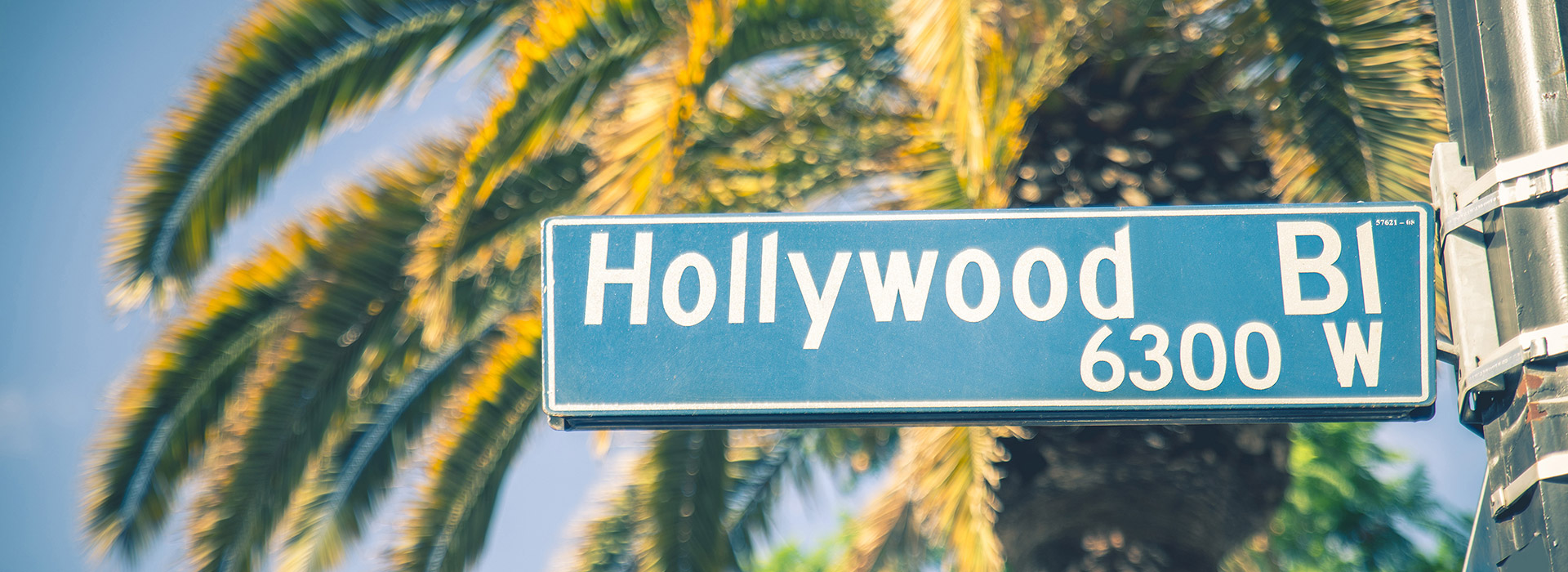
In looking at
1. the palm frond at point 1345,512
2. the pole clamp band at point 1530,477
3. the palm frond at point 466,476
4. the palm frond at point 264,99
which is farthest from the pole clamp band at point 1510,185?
the palm frond at point 1345,512

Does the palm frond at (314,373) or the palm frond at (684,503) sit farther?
the palm frond at (314,373)

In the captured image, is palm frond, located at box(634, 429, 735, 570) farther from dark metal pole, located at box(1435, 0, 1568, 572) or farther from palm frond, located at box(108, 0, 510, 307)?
dark metal pole, located at box(1435, 0, 1568, 572)

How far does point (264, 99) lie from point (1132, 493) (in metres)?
3.93

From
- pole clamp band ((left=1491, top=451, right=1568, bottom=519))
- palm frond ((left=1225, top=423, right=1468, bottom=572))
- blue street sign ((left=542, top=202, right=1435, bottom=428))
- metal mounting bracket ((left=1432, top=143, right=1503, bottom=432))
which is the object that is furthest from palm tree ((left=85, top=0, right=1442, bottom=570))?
palm frond ((left=1225, top=423, right=1468, bottom=572))

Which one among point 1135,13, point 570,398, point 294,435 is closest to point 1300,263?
point 570,398

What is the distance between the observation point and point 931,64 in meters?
3.95

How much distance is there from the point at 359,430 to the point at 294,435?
1.62 ft

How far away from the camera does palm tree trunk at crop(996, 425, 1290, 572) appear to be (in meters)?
4.83

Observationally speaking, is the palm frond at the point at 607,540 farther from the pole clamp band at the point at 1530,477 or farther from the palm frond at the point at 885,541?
the pole clamp band at the point at 1530,477

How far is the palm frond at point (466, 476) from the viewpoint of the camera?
5727mm

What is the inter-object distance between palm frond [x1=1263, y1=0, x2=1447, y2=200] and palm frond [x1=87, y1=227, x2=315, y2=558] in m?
4.31

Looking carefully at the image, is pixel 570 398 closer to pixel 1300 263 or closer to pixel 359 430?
pixel 1300 263

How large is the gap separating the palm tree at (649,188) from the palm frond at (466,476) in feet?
0.06

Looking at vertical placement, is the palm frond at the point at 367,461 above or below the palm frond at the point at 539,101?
below
